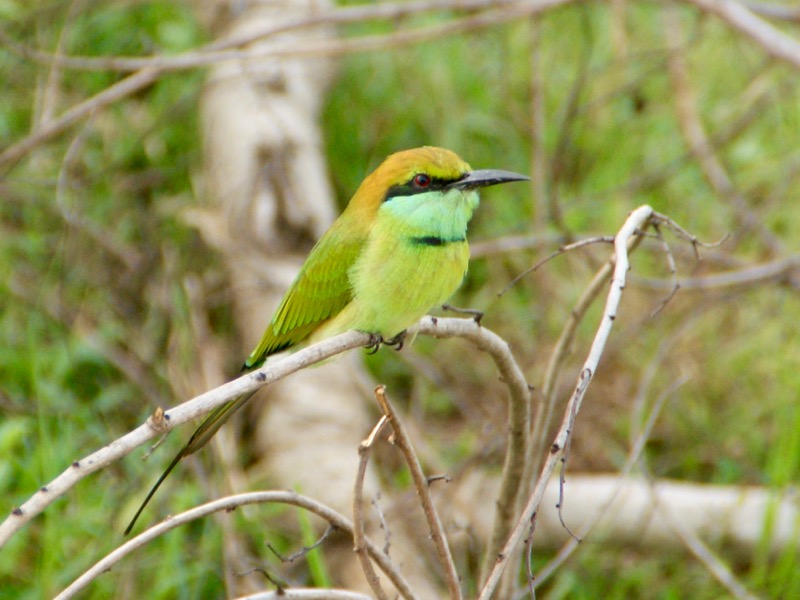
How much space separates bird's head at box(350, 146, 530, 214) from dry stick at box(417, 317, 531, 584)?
0.38 meters

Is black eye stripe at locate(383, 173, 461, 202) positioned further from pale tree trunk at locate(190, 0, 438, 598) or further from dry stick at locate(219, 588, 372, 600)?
pale tree trunk at locate(190, 0, 438, 598)

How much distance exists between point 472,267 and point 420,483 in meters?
2.74

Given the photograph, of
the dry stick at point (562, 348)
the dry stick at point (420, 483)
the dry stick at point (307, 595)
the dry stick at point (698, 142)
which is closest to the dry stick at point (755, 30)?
the dry stick at point (698, 142)

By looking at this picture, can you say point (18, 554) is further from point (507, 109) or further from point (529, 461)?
point (507, 109)

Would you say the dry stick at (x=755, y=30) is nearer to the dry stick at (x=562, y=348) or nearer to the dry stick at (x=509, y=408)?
the dry stick at (x=562, y=348)

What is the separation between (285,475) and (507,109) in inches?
84.3

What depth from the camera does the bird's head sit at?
92.4 inches

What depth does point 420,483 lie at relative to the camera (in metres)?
1.64

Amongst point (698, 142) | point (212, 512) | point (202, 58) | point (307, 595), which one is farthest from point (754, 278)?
point (212, 512)

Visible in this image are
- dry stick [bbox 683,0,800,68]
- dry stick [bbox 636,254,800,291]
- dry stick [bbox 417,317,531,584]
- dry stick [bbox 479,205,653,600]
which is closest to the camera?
dry stick [bbox 479,205,653,600]

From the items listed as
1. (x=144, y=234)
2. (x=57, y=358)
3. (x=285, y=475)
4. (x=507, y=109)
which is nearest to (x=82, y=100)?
(x=144, y=234)

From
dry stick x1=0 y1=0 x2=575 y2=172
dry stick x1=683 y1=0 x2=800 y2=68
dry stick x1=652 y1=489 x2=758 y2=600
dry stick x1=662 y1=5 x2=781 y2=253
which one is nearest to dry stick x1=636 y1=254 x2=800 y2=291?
dry stick x1=662 y1=5 x2=781 y2=253

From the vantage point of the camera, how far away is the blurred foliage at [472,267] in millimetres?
3205

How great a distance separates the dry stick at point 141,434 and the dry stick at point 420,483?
0.48 feet
